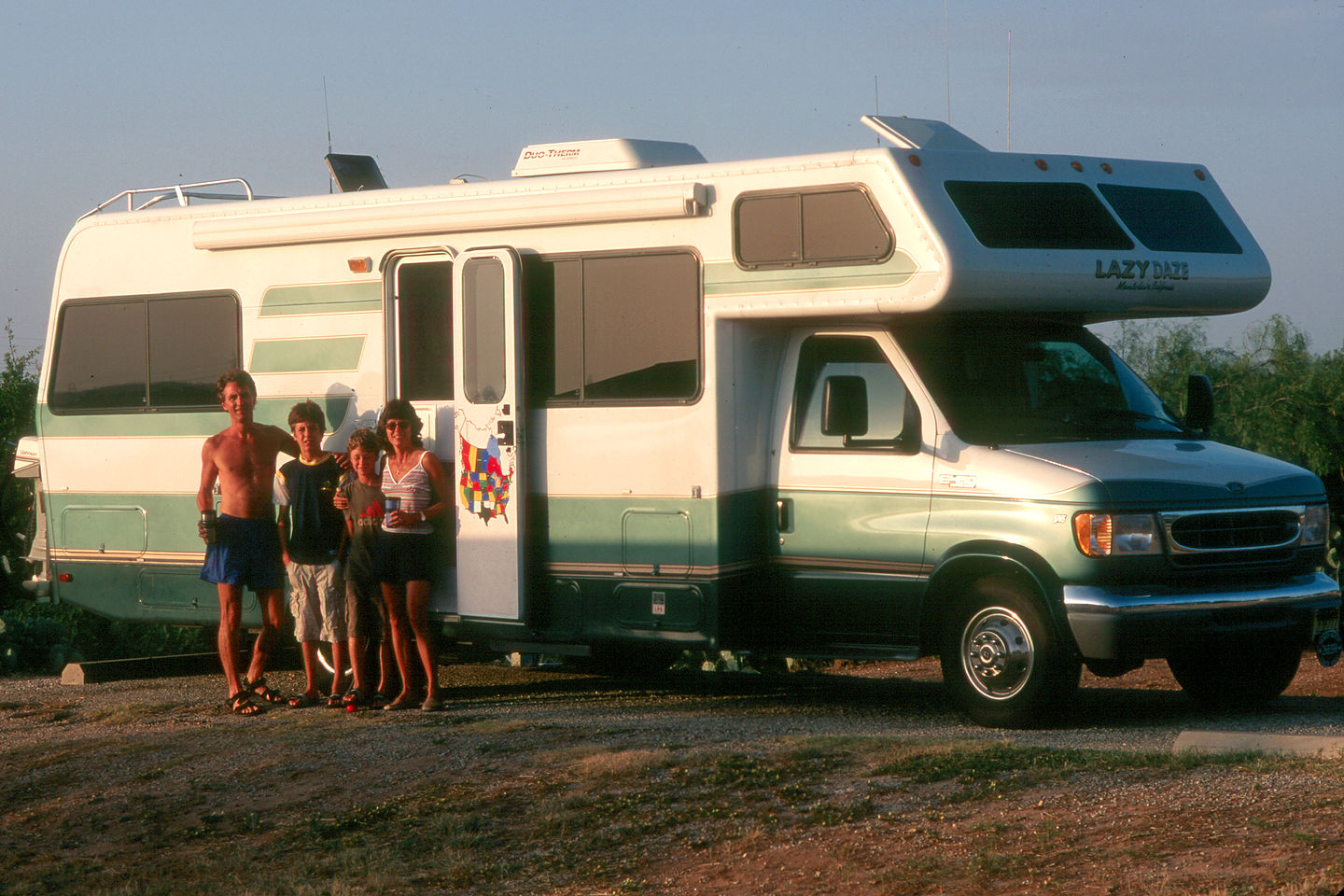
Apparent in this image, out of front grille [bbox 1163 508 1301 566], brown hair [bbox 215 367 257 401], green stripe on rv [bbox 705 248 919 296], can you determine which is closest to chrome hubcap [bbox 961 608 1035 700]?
front grille [bbox 1163 508 1301 566]

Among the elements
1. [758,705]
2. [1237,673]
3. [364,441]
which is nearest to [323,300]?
[364,441]

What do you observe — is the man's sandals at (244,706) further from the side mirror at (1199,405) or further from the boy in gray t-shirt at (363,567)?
the side mirror at (1199,405)

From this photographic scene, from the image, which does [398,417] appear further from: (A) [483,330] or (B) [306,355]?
(B) [306,355]

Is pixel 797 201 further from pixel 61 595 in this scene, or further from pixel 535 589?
pixel 61 595

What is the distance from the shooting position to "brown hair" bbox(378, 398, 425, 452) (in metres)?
9.43

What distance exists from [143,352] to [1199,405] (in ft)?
21.3

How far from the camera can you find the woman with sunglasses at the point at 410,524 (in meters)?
9.42

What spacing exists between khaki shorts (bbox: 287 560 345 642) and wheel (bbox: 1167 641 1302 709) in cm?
466

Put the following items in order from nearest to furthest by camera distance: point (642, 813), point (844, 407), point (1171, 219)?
point (642, 813)
point (844, 407)
point (1171, 219)

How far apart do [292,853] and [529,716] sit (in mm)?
2786

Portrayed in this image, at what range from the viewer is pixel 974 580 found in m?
8.55

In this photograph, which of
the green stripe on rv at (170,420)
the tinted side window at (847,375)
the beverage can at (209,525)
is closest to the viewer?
the tinted side window at (847,375)

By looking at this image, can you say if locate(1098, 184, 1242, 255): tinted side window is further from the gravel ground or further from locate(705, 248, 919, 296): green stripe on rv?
the gravel ground

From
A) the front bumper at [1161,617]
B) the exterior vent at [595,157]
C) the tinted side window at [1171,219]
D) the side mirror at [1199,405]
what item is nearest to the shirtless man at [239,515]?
the exterior vent at [595,157]
